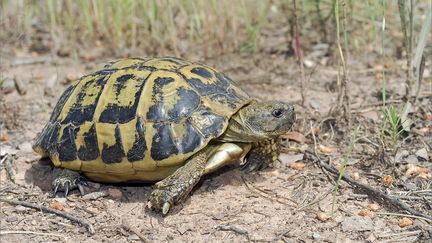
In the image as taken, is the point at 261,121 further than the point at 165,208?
Yes

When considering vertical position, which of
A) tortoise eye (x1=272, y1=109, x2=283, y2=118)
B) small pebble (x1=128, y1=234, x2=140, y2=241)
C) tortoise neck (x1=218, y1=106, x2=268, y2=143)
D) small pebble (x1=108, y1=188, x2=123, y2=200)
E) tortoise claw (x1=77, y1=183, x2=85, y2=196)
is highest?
tortoise eye (x1=272, y1=109, x2=283, y2=118)

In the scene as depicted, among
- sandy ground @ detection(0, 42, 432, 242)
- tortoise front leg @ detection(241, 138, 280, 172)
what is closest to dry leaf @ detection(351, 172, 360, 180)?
sandy ground @ detection(0, 42, 432, 242)

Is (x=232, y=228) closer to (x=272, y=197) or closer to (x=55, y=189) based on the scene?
(x=272, y=197)

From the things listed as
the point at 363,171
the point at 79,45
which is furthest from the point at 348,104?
the point at 79,45

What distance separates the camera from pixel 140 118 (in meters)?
3.45

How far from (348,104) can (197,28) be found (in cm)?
219

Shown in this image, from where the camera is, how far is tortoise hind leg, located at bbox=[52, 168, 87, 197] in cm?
368

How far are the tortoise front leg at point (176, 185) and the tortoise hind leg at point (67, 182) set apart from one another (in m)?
0.62

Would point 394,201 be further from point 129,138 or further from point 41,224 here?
point 41,224

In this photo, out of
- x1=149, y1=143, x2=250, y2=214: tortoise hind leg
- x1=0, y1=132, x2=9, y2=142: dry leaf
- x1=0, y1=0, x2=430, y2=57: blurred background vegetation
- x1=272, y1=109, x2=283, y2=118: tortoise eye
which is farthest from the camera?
x1=0, y1=0, x2=430, y2=57: blurred background vegetation

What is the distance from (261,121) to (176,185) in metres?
0.65

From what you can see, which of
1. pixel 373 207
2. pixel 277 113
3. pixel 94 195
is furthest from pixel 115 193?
pixel 373 207

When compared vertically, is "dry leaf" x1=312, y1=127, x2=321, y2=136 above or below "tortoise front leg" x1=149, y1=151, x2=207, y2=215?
below

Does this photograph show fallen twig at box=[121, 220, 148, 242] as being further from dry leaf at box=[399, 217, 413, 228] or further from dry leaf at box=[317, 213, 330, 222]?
dry leaf at box=[399, 217, 413, 228]
